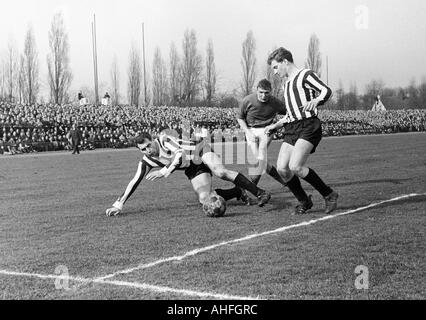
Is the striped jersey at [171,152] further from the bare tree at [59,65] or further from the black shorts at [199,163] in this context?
the bare tree at [59,65]

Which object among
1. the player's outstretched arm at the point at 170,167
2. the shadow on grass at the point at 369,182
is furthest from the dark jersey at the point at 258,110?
the player's outstretched arm at the point at 170,167

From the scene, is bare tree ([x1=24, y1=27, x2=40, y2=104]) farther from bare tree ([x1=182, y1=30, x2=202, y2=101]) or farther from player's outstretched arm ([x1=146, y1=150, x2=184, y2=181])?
player's outstretched arm ([x1=146, y1=150, x2=184, y2=181])

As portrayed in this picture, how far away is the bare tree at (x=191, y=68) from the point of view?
61.4 m

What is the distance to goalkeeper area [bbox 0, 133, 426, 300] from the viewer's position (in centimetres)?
461

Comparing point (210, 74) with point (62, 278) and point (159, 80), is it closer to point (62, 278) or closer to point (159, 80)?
point (159, 80)

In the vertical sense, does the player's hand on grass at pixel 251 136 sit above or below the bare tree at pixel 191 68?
below

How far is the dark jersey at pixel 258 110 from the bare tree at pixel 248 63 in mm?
54234

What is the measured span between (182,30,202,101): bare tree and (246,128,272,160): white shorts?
51.4 metres

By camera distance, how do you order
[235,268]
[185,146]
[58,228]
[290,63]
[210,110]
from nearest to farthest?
[235,268], [58,228], [290,63], [185,146], [210,110]

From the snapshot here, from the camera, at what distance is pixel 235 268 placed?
5.21 metres

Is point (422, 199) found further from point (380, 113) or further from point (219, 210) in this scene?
point (380, 113)

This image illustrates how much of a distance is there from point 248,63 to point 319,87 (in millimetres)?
58022
